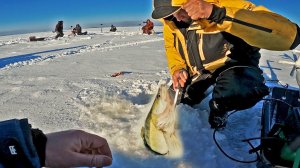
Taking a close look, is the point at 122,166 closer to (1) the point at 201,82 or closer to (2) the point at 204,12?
(2) the point at 204,12

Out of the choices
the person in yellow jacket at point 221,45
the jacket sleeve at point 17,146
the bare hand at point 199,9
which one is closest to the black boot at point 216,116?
the person in yellow jacket at point 221,45

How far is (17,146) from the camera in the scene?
3.72 ft

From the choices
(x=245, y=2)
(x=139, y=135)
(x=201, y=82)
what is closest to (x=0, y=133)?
(x=139, y=135)

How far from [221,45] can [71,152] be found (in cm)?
226

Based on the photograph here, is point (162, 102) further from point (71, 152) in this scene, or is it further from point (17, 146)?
point (17, 146)

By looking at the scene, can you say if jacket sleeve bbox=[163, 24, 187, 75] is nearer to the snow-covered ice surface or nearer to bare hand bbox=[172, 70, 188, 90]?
bare hand bbox=[172, 70, 188, 90]

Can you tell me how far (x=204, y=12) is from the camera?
2.44 metres

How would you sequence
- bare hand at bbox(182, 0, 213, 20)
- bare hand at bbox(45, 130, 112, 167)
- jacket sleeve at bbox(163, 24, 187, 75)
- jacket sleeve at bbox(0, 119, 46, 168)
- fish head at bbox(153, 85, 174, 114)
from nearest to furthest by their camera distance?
jacket sleeve at bbox(0, 119, 46, 168) → bare hand at bbox(45, 130, 112, 167) → bare hand at bbox(182, 0, 213, 20) → fish head at bbox(153, 85, 174, 114) → jacket sleeve at bbox(163, 24, 187, 75)

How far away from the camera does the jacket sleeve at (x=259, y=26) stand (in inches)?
99.2

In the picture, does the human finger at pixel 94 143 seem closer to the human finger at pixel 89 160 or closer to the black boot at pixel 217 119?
the human finger at pixel 89 160

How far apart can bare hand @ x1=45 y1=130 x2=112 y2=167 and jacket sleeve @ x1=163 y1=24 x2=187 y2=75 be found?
7.94 feet

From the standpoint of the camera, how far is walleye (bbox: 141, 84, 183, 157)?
2605mm

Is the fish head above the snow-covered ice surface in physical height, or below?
above

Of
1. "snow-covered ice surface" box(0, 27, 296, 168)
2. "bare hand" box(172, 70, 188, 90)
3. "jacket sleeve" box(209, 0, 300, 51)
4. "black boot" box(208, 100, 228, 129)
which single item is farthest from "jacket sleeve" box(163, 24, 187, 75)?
"jacket sleeve" box(209, 0, 300, 51)
